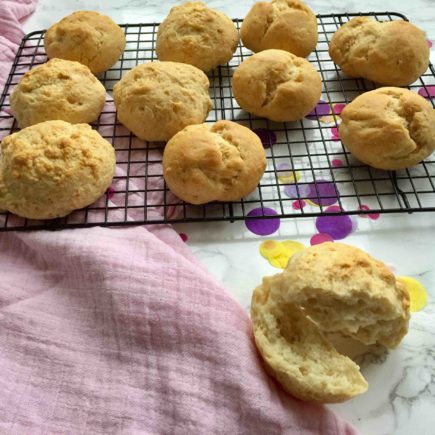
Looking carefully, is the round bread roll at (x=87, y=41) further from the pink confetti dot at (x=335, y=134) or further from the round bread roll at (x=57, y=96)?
the pink confetti dot at (x=335, y=134)

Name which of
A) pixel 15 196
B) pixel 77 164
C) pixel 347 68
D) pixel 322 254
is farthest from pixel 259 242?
pixel 347 68

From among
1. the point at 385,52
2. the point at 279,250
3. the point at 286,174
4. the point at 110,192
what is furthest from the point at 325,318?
the point at 385,52

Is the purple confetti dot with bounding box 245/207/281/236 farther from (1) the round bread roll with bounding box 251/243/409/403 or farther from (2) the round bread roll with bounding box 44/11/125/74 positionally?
(2) the round bread roll with bounding box 44/11/125/74

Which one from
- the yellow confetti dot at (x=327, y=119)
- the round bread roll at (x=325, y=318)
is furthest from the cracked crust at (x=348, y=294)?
the yellow confetti dot at (x=327, y=119)

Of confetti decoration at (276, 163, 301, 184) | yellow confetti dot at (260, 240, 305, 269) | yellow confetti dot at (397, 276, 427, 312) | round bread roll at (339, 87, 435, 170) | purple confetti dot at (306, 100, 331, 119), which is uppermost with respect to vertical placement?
round bread roll at (339, 87, 435, 170)

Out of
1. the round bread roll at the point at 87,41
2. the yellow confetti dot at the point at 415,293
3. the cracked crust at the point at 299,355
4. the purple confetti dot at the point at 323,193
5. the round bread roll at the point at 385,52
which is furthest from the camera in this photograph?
the round bread roll at the point at 87,41

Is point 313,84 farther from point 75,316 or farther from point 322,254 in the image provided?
point 75,316

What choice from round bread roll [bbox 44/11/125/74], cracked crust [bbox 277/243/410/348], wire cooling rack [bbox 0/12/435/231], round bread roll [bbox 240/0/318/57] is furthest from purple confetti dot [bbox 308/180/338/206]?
round bread roll [bbox 44/11/125/74]
